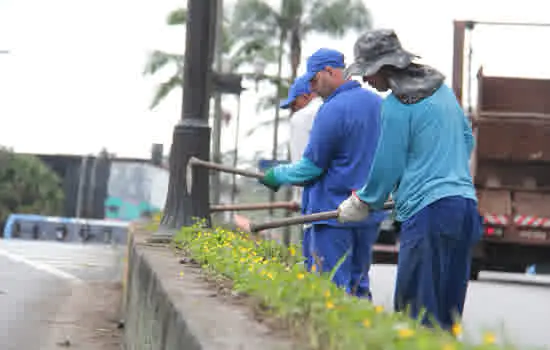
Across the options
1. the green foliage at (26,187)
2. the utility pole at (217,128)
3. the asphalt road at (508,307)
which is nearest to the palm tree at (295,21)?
the utility pole at (217,128)

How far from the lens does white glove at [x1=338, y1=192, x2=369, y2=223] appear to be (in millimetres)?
4996

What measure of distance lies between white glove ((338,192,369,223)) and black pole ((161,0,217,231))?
4303 millimetres

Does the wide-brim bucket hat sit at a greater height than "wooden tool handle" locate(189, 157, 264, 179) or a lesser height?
greater

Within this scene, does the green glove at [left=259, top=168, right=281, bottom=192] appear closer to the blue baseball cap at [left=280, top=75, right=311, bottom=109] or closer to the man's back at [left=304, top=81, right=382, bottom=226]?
the man's back at [left=304, top=81, right=382, bottom=226]

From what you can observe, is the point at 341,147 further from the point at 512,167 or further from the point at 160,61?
the point at 160,61

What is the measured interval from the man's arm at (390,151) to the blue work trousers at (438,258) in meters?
0.19

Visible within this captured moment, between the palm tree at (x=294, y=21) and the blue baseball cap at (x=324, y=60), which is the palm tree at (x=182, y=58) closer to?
the palm tree at (x=294, y=21)

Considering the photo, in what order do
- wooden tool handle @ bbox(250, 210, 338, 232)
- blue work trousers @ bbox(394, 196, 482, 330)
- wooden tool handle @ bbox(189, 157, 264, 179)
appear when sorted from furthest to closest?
1. wooden tool handle @ bbox(189, 157, 264, 179)
2. wooden tool handle @ bbox(250, 210, 338, 232)
3. blue work trousers @ bbox(394, 196, 482, 330)

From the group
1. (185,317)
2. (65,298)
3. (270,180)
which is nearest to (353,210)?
(270,180)

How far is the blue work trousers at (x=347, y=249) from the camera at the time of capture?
19.8 feet

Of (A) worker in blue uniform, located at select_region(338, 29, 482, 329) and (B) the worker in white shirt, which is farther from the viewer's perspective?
(B) the worker in white shirt

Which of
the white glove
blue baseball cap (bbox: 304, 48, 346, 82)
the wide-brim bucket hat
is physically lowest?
the white glove

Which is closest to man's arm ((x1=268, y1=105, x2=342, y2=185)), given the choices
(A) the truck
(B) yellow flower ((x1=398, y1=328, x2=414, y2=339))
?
(B) yellow flower ((x1=398, y1=328, x2=414, y2=339))

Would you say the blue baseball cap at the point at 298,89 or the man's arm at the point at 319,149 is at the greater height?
the blue baseball cap at the point at 298,89
